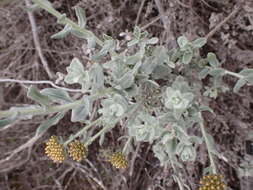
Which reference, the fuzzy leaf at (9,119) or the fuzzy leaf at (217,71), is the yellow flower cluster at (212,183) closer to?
the fuzzy leaf at (217,71)

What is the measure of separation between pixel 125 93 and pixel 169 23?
1.10 m

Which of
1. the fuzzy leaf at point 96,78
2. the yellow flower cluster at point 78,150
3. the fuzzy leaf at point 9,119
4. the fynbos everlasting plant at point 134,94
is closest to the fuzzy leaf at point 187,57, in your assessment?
the fynbos everlasting plant at point 134,94

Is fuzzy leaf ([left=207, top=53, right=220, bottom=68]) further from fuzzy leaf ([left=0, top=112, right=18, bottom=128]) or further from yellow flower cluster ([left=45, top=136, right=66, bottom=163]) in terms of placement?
fuzzy leaf ([left=0, top=112, right=18, bottom=128])

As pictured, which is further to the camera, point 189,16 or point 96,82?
point 189,16

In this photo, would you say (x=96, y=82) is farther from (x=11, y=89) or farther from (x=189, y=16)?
(x=11, y=89)

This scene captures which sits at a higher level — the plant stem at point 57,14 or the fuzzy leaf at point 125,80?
the plant stem at point 57,14

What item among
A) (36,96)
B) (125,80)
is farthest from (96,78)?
(36,96)

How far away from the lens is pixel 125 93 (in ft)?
4.67

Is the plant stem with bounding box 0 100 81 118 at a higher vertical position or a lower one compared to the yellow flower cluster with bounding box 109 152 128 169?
higher

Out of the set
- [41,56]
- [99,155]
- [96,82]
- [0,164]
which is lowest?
[99,155]

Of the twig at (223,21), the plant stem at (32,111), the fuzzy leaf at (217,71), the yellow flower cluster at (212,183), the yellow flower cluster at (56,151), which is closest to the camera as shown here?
the plant stem at (32,111)

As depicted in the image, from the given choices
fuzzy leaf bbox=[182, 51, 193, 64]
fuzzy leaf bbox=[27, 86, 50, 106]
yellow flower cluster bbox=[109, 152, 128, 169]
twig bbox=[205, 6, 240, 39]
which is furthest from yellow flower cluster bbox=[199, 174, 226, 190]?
twig bbox=[205, 6, 240, 39]

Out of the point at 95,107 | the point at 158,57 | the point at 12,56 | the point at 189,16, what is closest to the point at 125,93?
the point at 158,57

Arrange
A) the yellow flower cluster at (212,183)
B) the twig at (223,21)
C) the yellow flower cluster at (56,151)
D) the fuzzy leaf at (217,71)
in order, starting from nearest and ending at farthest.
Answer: the yellow flower cluster at (212,183) < the yellow flower cluster at (56,151) < the fuzzy leaf at (217,71) < the twig at (223,21)
